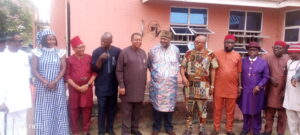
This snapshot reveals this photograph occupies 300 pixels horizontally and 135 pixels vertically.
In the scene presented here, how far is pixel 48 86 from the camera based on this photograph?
3.88 m

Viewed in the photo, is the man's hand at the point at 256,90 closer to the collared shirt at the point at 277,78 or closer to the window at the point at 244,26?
the collared shirt at the point at 277,78

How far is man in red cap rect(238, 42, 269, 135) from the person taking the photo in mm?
4645

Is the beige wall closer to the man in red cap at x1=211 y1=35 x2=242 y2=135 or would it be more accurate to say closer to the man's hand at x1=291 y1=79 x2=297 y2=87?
the man in red cap at x1=211 y1=35 x2=242 y2=135

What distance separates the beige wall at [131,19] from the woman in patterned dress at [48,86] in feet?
10.8

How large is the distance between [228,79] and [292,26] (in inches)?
191

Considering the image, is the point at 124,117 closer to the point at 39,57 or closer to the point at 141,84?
the point at 141,84

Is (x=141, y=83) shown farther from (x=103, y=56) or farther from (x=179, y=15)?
(x=179, y=15)

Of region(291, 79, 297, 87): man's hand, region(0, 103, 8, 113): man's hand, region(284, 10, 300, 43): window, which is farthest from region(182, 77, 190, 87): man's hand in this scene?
region(284, 10, 300, 43): window

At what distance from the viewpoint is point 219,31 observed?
8.10 metres

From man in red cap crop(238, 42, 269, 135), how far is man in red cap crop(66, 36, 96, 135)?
105 inches

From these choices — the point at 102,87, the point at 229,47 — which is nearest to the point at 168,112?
the point at 102,87

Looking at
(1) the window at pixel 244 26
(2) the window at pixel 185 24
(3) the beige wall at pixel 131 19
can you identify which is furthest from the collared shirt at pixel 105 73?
(1) the window at pixel 244 26

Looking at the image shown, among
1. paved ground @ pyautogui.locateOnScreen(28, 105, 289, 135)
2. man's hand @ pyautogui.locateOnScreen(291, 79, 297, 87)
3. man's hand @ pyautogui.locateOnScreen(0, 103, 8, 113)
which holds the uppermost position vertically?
man's hand @ pyautogui.locateOnScreen(291, 79, 297, 87)

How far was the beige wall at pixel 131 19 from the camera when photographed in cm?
722
